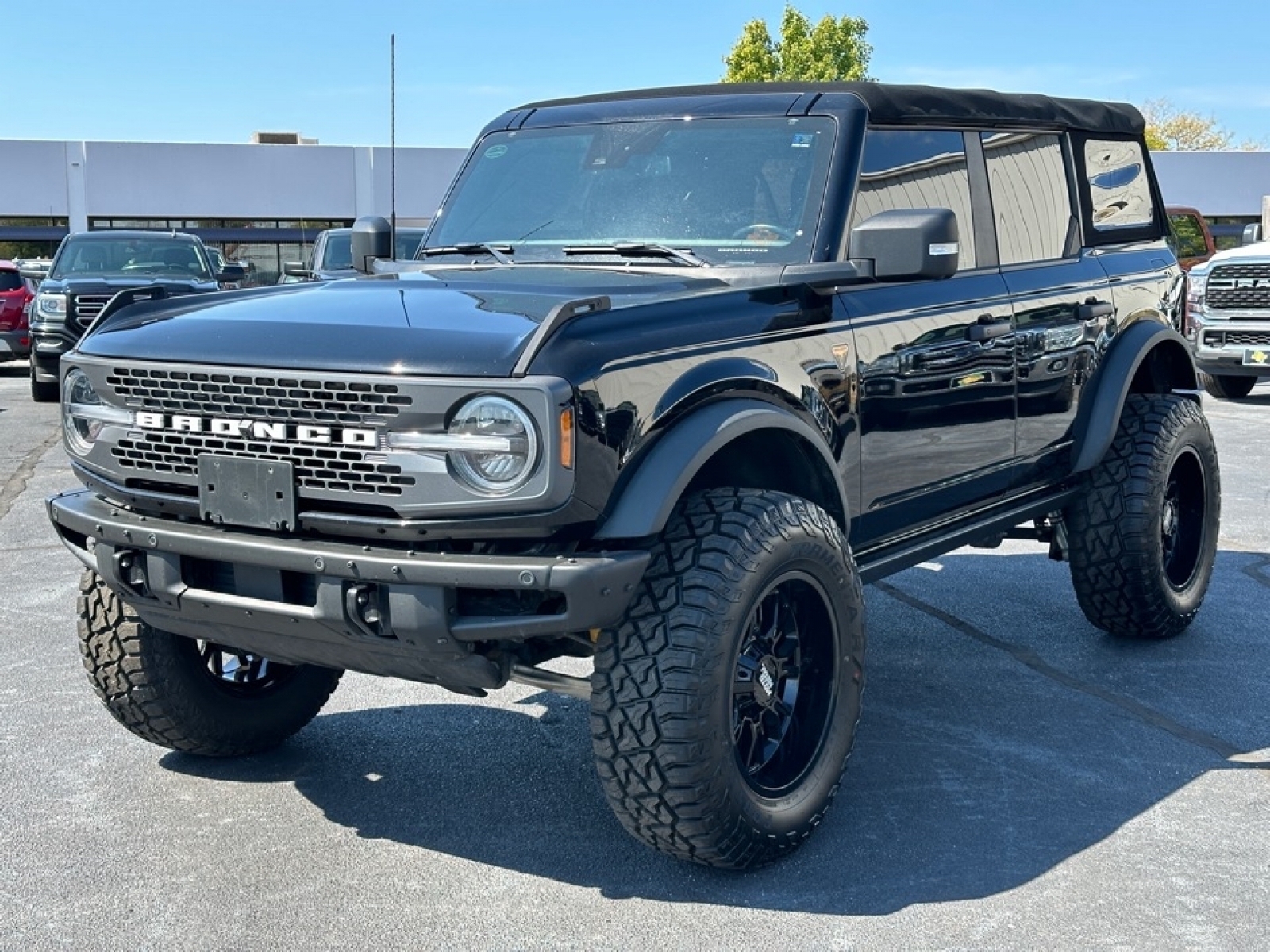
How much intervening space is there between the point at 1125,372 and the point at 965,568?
2.07 m

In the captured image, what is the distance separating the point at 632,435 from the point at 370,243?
239 cm

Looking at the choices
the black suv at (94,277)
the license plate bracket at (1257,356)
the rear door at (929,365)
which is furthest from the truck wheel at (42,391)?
the rear door at (929,365)

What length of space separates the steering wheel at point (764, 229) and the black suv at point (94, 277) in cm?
1081

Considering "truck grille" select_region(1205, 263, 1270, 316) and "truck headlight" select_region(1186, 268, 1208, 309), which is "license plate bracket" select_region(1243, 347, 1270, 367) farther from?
"truck headlight" select_region(1186, 268, 1208, 309)

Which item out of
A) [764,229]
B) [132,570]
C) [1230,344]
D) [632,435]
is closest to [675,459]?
[632,435]

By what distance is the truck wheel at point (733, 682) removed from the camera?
3.47 metres

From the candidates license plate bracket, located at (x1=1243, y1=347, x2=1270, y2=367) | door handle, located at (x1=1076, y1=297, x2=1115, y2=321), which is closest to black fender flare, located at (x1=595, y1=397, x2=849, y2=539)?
door handle, located at (x1=1076, y1=297, x2=1115, y2=321)

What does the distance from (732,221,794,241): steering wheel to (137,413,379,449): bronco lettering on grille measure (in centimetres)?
157

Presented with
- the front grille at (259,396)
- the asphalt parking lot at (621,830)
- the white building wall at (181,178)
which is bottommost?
the asphalt parking lot at (621,830)

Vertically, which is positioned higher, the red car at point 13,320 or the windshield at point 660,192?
the windshield at point 660,192

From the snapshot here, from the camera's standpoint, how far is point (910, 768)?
14.9 ft

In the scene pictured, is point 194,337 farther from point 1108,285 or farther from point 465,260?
point 1108,285

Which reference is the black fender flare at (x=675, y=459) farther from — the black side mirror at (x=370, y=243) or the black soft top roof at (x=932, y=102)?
the black side mirror at (x=370, y=243)

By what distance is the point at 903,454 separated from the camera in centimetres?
457
